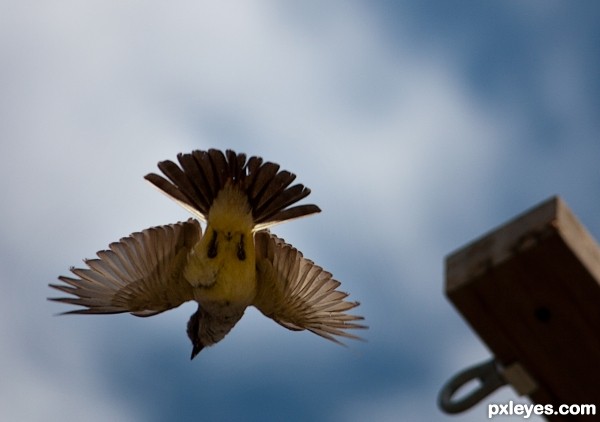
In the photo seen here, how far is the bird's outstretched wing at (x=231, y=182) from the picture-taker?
7.62 m

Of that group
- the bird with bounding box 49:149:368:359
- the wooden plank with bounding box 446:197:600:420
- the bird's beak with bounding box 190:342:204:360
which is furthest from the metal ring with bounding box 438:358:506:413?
the bird's beak with bounding box 190:342:204:360

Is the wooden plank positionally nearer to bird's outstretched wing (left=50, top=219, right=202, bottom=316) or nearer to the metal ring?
the metal ring

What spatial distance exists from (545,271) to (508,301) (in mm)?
116

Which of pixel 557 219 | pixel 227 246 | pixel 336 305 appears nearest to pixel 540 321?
pixel 557 219

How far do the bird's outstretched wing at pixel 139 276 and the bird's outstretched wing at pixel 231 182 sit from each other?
207mm

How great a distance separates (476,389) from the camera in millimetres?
2746

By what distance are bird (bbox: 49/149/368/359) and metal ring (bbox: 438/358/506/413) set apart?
477cm

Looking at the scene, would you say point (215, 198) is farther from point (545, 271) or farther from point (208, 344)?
point (545, 271)

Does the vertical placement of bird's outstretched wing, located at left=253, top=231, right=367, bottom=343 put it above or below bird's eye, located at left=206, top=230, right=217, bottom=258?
below

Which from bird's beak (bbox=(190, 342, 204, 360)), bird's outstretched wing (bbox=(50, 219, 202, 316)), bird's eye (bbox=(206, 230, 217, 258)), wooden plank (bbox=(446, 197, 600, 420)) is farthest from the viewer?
bird's beak (bbox=(190, 342, 204, 360))

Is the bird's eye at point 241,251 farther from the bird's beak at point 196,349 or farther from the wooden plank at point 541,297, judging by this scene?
the wooden plank at point 541,297

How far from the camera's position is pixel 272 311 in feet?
26.1

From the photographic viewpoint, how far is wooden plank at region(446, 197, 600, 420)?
261 centimetres

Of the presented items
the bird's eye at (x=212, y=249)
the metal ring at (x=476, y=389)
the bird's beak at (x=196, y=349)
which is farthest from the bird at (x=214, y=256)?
the metal ring at (x=476, y=389)
